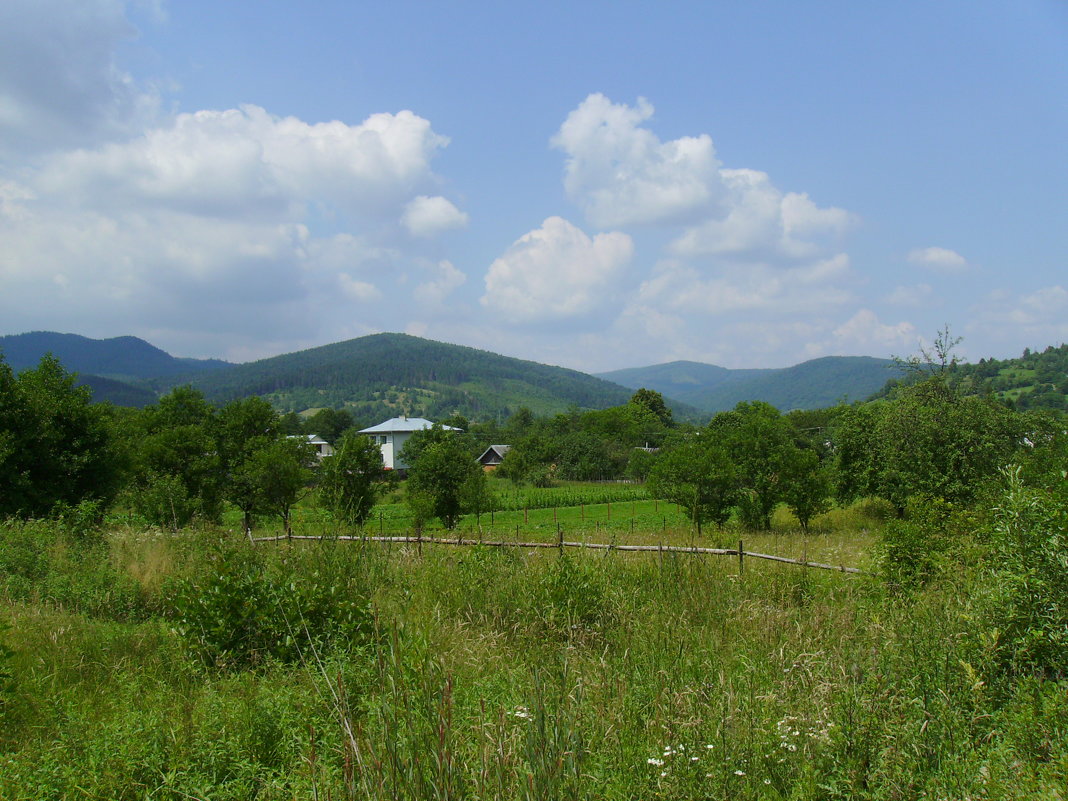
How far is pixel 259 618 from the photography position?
536 cm

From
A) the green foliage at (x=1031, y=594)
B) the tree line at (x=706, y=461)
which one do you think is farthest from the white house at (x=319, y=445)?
the green foliage at (x=1031, y=594)

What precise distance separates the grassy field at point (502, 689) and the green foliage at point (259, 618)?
0.08 ft

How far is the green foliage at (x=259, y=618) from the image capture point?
5.24 meters

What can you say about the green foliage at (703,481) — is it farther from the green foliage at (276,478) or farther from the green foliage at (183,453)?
the green foliage at (183,453)

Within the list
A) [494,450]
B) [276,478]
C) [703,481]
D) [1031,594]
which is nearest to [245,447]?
[276,478]

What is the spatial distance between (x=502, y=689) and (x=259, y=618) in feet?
7.90

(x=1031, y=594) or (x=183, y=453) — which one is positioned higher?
(x=1031, y=594)

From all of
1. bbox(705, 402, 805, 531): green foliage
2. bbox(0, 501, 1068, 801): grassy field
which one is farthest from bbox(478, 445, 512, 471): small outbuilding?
bbox(0, 501, 1068, 801): grassy field

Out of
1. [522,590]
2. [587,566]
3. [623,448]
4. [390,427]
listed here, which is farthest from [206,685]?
[390,427]

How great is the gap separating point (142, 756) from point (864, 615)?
567cm

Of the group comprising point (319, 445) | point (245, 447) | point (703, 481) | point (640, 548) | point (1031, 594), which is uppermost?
point (1031, 594)

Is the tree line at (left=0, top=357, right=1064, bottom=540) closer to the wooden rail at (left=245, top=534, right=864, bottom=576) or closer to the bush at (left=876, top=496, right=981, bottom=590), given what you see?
the wooden rail at (left=245, top=534, right=864, bottom=576)

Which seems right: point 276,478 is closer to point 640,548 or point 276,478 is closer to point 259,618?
point 640,548

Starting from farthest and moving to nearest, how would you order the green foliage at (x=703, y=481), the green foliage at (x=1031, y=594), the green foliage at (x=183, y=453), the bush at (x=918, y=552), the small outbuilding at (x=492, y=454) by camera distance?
the small outbuilding at (x=492, y=454) → the green foliage at (x=703, y=481) → the green foliage at (x=183, y=453) → the bush at (x=918, y=552) → the green foliage at (x=1031, y=594)
